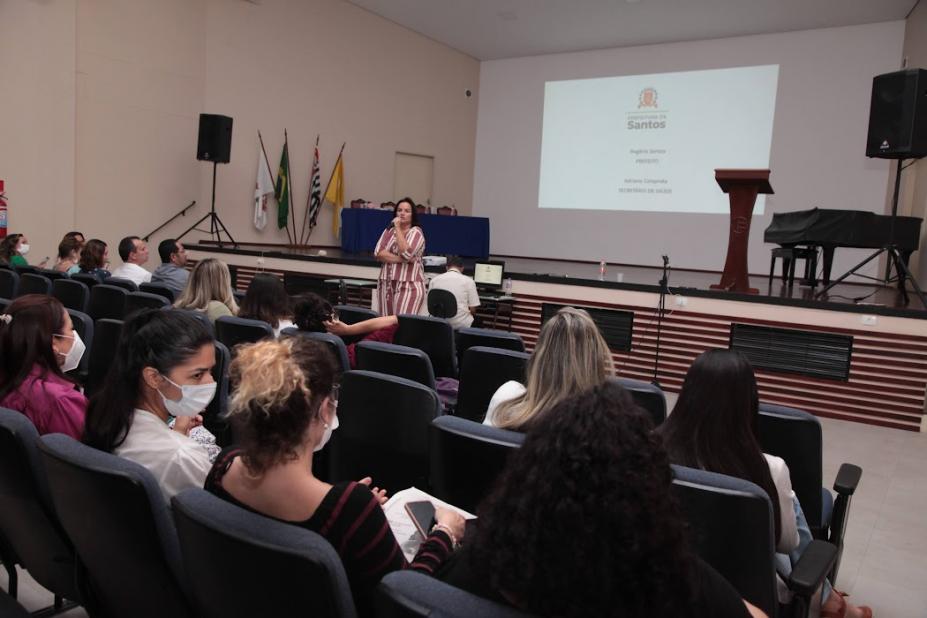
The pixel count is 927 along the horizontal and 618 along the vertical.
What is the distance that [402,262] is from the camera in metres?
5.69

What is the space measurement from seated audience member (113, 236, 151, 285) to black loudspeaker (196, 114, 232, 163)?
2.78 meters

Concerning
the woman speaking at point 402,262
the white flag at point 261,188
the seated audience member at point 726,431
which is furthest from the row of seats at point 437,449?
the white flag at point 261,188

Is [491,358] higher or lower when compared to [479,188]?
lower

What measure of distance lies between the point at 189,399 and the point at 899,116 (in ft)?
18.9

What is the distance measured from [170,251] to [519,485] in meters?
5.87

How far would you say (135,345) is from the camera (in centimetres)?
177

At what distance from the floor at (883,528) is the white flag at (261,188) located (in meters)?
7.76

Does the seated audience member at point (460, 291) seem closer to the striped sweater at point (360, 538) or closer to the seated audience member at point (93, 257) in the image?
the seated audience member at point (93, 257)

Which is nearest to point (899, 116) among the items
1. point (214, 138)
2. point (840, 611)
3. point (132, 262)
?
point (840, 611)

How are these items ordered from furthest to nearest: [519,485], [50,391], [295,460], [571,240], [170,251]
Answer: [571,240]
[170,251]
[50,391]
[295,460]
[519,485]

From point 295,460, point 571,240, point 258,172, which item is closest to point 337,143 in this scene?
point 258,172

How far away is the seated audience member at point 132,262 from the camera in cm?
573

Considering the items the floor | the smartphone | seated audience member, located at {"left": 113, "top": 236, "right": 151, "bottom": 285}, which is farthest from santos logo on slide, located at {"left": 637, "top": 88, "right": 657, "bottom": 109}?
the smartphone

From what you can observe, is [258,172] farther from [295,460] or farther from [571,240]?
[295,460]
